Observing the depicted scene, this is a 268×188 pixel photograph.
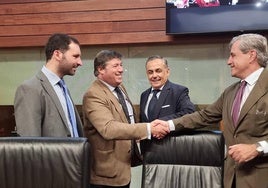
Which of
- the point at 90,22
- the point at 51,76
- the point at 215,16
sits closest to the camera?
the point at 51,76

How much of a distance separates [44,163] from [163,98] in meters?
1.42

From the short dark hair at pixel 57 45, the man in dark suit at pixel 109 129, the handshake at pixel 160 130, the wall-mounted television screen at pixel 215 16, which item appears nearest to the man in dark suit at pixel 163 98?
the man in dark suit at pixel 109 129

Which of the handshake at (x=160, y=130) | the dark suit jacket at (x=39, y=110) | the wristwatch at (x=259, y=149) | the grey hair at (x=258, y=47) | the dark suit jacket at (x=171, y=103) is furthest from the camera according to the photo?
the dark suit jacket at (x=171, y=103)

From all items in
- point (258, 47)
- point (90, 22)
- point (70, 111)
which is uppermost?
point (90, 22)

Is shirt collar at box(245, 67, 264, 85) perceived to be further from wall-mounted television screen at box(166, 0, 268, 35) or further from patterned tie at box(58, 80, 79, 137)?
wall-mounted television screen at box(166, 0, 268, 35)

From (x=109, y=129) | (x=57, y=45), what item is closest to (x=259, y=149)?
(x=109, y=129)

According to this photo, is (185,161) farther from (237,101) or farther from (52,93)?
(52,93)

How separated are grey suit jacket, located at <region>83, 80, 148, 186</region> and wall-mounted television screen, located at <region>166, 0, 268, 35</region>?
5.36 feet

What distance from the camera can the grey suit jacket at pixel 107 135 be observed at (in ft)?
7.63

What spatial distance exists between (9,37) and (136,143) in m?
2.51

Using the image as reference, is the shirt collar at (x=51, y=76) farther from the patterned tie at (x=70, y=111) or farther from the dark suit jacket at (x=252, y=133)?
the dark suit jacket at (x=252, y=133)

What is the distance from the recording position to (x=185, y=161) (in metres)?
2.25

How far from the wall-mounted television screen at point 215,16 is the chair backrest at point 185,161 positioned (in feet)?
5.88

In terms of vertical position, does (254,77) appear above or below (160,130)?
above
